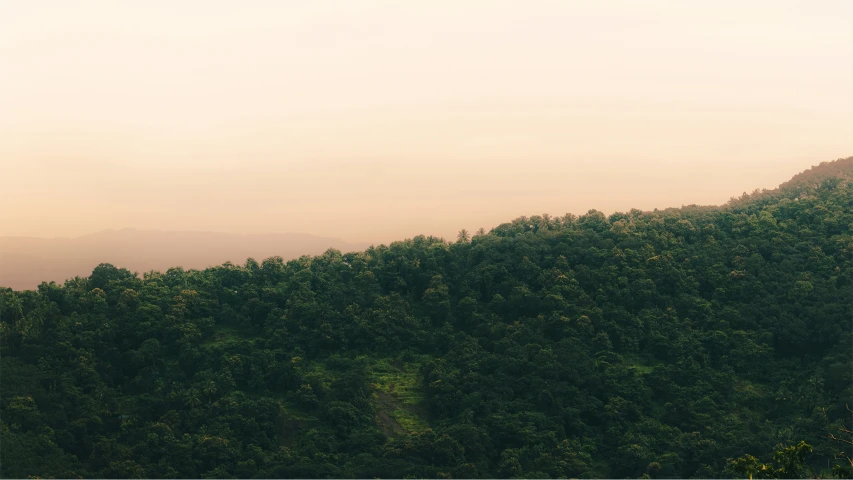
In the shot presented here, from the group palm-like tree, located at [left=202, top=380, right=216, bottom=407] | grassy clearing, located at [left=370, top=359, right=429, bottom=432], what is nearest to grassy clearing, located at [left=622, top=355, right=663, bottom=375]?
grassy clearing, located at [left=370, top=359, right=429, bottom=432]

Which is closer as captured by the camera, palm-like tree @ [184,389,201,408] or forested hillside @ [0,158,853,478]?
forested hillside @ [0,158,853,478]

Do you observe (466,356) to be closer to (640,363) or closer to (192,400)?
(640,363)

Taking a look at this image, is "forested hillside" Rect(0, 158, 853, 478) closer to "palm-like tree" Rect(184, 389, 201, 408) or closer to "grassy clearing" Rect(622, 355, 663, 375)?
"palm-like tree" Rect(184, 389, 201, 408)

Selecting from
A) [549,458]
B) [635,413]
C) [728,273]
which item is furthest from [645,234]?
[549,458]

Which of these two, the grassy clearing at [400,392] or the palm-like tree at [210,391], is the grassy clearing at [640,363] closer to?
the grassy clearing at [400,392]

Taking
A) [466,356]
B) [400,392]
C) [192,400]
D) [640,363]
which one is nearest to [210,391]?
[192,400]

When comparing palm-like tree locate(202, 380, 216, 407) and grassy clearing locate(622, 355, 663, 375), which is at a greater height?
grassy clearing locate(622, 355, 663, 375)

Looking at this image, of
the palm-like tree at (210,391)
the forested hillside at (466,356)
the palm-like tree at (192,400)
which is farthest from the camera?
the palm-like tree at (210,391)

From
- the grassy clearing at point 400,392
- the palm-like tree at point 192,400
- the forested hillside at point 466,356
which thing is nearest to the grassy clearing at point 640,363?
the forested hillside at point 466,356
